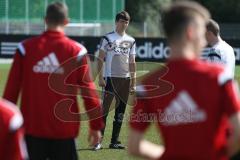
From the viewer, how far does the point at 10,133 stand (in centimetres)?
394

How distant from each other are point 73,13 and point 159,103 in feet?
145

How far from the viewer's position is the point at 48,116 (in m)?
6.21

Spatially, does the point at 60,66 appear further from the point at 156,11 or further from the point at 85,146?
the point at 156,11

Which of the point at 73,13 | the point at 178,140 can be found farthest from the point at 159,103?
the point at 73,13

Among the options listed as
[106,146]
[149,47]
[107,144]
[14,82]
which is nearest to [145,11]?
[149,47]

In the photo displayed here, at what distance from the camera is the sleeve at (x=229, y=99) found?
A: 3.84 m

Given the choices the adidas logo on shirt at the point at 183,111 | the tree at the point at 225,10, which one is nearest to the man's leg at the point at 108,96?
the adidas logo on shirt at the point at 183,111

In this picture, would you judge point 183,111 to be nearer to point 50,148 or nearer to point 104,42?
point 50,148

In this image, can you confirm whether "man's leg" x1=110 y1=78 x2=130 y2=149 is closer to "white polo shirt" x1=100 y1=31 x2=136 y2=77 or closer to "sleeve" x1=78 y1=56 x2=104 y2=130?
"white polo shirt" x1=100 y1=31 x2=136 y2=77

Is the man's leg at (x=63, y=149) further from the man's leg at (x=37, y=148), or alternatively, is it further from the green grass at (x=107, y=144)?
the green grass at (x=107, y=144)

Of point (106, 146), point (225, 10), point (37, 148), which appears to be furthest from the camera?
point (225, 10)

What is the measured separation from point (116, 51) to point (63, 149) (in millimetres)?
5163

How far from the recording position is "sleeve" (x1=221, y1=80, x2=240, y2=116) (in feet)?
12.6

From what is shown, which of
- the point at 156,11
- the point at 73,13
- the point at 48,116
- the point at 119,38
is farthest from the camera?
the point at 156,11
